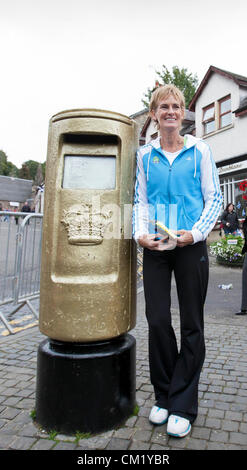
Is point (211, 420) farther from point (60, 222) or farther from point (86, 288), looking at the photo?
point (60, 222)

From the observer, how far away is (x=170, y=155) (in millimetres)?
2336

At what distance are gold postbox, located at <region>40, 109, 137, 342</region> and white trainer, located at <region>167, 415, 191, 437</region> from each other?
618 mm

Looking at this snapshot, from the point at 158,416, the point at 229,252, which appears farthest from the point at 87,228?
the point at 229,252

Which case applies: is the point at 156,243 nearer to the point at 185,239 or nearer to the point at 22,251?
the point at 185,239

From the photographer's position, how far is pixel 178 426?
7.12 ft

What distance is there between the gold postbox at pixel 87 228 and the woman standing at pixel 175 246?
0.52 ft

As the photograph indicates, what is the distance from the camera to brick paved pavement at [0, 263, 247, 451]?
2.10 meters

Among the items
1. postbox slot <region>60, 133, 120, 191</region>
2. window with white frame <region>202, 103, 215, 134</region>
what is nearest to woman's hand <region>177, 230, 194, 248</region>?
postbox slot <region>60, 133, 120, 191</region>

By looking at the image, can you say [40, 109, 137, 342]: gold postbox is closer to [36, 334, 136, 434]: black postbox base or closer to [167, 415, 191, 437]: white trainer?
[36, 334, 136, 434]: black postbox base

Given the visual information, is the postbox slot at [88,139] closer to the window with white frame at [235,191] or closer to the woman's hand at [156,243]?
→ the woman's hand at [156,243]

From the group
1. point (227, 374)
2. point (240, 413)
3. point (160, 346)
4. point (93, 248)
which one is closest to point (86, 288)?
point (93, 248)

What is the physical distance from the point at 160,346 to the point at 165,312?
0.77ft

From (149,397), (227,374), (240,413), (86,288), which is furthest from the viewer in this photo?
(227,374)

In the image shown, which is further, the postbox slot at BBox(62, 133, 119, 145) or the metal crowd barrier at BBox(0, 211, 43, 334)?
the metal crowd barrier at BBox(0, 211, 43, 334)
